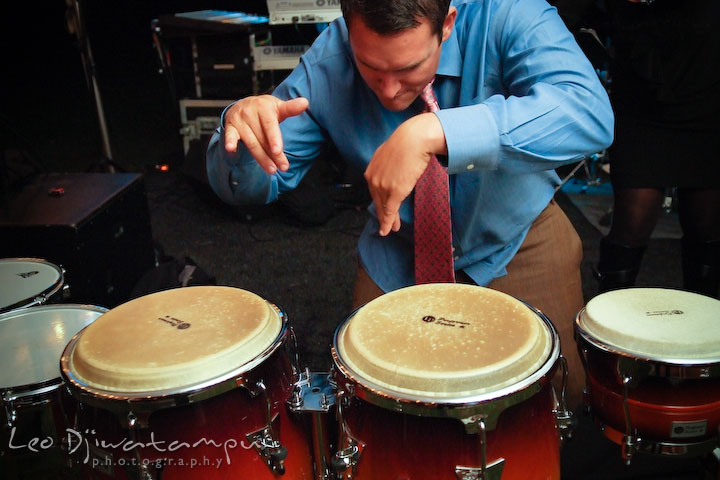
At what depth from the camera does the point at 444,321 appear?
1.02 metres

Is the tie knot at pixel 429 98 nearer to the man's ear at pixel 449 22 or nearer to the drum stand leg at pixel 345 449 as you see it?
the man's ear at pixel 449 22

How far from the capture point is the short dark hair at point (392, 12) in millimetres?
1114

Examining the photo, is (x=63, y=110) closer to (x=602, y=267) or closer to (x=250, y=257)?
(x=250, y=257)

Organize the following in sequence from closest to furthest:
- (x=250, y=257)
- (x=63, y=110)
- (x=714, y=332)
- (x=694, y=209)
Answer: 1. (x=714, y=332)
2. (x=694, y=209)
3. (x=250, y=257)
4. (x=63, y=110)

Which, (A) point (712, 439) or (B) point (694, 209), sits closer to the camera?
(A) point (712, 439)

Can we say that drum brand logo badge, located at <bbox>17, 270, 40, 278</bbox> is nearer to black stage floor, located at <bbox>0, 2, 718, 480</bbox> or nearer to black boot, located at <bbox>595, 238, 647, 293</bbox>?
black stage floor, located at <bbox>0, 2, 718, 480</bbox>

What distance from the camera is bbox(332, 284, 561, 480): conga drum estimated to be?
85 cm

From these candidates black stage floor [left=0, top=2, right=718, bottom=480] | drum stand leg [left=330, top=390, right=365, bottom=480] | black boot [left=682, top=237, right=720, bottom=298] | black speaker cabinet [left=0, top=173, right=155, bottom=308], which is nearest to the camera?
drum stand leg [left=330, top=390, right=365, bottom=480]

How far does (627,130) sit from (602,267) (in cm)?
51

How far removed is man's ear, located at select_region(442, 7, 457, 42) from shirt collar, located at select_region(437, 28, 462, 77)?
0.07 meters

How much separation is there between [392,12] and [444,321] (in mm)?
607

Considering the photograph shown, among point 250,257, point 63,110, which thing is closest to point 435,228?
point 250,257

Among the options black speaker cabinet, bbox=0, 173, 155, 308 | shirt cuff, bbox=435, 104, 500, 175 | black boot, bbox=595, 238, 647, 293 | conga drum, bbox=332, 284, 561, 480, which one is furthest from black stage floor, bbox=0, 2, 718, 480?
black boot, bbox=595, 238, 647, 293

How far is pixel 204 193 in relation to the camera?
4285 mm
